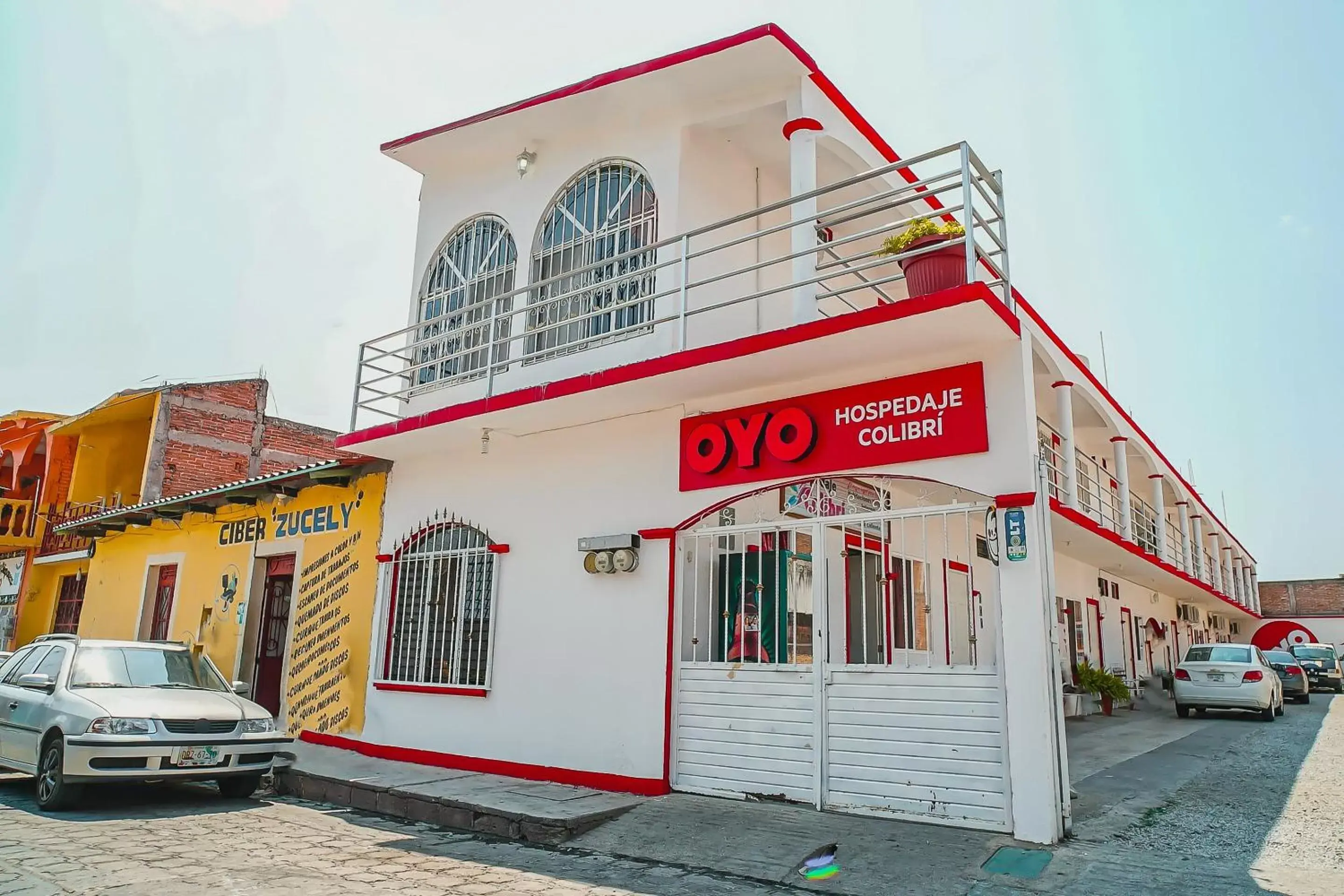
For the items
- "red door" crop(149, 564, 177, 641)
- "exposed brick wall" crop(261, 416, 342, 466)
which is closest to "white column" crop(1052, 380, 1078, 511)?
"red door" crop(149, 564, 177, 641)

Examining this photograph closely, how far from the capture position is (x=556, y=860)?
20.9ft

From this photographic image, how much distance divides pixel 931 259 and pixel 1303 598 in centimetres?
4137

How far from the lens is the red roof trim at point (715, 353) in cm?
646

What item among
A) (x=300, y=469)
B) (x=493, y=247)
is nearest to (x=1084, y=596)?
(x=493, y=247)

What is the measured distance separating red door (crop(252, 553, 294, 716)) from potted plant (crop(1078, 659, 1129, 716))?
515 inches

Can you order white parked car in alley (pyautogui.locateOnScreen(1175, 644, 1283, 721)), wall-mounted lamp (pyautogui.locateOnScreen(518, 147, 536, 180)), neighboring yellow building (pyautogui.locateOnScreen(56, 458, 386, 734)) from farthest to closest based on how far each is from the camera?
1. white parked car in alley (pyautogui.locateOnScreen(1175, 644, 1283, 721))
2. neighboring yellow building (pyautogui.locateOnScreen(56, 458, 386, 734))
3. wall-mounted lamp (pyautogui.locateOnScreen(518, 147, 536, 180))

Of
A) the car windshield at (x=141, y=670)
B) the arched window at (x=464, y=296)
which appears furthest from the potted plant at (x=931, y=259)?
the car windshield at (x=141, y=670)

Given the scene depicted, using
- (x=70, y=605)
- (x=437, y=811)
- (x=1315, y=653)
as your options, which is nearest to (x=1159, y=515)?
(x=1315, y=653)

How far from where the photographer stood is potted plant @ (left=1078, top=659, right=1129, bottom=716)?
15312mm

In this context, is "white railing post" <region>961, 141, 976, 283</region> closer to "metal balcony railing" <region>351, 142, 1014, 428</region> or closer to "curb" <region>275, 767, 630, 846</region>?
"metal balcony railing" <region>351, 142, 1014, 428</region>

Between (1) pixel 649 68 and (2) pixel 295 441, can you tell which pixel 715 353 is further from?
(2) pixel 295 441

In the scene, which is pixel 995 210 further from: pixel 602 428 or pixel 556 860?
pixel 556 860

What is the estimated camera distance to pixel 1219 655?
15344 millimetres

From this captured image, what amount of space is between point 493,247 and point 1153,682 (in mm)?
18787
